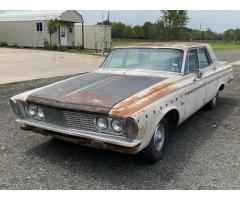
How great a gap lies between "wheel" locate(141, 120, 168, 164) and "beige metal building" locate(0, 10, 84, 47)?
29.5 metres

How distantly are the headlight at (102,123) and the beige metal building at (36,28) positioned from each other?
2983 centimetres

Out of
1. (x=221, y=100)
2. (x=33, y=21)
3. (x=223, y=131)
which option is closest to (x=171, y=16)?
(x=33, y=21)

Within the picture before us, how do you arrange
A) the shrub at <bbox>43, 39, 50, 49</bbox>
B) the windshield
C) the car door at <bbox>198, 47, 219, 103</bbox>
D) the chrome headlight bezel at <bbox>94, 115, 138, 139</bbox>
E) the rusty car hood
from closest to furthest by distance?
1. the chrome headlight bezel at <bbox>94, 115, 138, 139</bbox>
2. the rusty car hood
3. the windshield
4. the car door at <bbox>198, 47, 219, 103</bbox>
5. the shrub at <bbox>43, 39, 50, 49</bbox>

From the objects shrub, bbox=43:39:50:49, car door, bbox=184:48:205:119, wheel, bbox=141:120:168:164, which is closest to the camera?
wheel, bbox=141:120:168:164

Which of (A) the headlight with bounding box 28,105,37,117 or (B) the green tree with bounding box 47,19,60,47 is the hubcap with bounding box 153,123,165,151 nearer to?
(A) the headlight with bounding box 28,105,37,117

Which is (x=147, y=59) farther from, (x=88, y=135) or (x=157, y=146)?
(x=88, y=135)

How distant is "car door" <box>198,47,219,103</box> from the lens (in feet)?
19.4

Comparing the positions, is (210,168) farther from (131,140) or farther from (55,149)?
(55,149)

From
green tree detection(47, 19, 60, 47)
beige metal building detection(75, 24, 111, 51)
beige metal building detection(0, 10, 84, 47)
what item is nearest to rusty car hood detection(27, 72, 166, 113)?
beige metal building detection(75, 24, 111, 51)

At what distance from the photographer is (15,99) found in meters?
4.35

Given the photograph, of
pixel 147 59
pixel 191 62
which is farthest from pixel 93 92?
pixel 191 62

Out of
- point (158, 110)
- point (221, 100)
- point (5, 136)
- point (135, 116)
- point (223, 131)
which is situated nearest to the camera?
point (135, 116)

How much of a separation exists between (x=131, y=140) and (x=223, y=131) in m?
2.56

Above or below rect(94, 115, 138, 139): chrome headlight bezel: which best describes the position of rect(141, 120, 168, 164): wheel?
below
